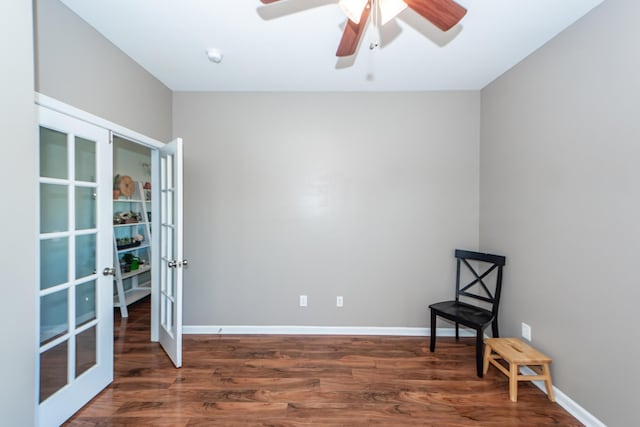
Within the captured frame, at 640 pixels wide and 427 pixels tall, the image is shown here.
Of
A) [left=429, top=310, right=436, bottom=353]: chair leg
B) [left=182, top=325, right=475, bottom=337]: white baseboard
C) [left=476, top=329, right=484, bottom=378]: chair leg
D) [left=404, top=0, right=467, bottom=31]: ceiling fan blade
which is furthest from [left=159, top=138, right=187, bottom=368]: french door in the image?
[left=476, top=329, right=484, bottom=378]: chair leg

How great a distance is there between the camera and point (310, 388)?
2.01 meters

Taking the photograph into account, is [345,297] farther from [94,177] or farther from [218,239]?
[94,177]

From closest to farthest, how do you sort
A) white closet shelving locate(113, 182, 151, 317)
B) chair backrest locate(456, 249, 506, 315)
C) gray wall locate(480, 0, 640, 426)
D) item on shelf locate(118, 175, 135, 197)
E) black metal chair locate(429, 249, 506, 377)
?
1. gray wall locate(480, 0, 640, 426)
2. black metal chair locate(429, 249, 506, 377)
3. chair backrest locate(456, 249, 506, 315)
4. white closet shelving locate(113, 182, 151, 317)
5. item on shelf locate(118, 175, 135, 197)

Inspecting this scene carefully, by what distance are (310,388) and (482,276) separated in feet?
6.27

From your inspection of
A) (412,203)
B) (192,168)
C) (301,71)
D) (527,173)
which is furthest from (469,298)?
(192,168)

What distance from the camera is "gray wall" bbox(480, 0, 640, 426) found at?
147 cm

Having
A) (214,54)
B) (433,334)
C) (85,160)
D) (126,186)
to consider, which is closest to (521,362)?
(433,334)

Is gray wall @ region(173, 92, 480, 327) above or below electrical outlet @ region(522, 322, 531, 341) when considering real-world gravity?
above

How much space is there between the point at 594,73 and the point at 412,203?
1599 mm

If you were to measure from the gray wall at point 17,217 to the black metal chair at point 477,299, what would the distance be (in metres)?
2.84

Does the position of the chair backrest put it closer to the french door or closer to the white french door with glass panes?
the french door

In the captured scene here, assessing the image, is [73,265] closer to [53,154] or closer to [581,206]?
[53,154]

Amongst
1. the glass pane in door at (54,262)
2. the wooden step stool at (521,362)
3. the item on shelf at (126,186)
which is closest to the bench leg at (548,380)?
the wooden step stool at (521,362)

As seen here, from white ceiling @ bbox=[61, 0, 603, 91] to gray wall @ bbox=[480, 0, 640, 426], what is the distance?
29cm
